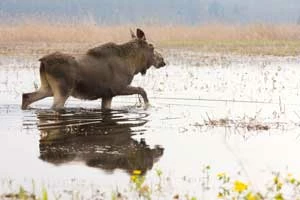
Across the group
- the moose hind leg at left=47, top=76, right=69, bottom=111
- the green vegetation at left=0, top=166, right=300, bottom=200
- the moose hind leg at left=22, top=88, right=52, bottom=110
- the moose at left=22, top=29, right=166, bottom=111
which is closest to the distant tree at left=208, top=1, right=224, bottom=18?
the moose at left=22, top=29, right=166, bottom=111

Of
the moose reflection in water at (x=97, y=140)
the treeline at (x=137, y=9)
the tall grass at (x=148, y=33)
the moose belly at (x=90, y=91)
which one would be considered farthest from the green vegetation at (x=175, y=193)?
the treeline at (x=137, y=9)

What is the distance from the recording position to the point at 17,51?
3061cm

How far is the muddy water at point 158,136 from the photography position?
8.98m

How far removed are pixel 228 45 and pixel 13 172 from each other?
2857 cm

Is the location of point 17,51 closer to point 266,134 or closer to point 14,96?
point 14,96

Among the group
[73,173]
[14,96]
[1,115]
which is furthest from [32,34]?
[73,173]

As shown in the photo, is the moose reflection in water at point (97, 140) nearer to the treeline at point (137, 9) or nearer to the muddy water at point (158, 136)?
the muddy water at point (158, 136)

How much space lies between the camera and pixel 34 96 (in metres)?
14.3

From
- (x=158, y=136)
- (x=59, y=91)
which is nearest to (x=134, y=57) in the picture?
(x=59, y=91)

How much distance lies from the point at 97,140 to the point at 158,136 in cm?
89

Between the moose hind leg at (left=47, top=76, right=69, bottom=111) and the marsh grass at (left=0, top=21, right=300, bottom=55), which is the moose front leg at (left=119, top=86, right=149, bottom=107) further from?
the marsh grass at (left=0, top=21, right=300, bottom=55)

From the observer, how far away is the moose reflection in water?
964cm

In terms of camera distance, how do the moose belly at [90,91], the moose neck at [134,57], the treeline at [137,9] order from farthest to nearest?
the treeline at [137,9], the moose neck at [134,57], the moose belly at [90,91]

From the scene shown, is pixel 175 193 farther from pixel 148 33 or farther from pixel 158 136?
pixel 148 33
